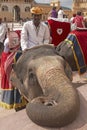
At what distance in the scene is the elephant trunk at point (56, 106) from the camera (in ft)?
7.88

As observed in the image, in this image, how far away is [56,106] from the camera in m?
2.41

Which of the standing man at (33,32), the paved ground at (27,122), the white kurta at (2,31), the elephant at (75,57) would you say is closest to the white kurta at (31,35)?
the standing man at (33,32)

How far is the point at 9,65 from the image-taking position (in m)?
4.59

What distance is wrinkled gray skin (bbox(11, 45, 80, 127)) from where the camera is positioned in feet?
7.98

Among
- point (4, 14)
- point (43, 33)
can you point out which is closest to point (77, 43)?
point (43, 33)

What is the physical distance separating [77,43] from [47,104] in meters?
3.09

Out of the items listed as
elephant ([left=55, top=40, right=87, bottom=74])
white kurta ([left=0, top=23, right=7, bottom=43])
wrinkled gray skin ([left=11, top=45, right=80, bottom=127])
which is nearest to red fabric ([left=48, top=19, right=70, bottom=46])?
white kurta ([left=0, top=23, right=7, bottom=43])

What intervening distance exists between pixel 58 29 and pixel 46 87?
16.4 feet

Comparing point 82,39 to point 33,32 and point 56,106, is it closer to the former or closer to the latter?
point 33,32

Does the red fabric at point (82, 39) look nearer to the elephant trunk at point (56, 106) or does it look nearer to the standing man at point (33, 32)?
the standing man at point (33, 32)

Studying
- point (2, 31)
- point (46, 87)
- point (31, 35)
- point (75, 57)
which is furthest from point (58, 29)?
point (46, 87)

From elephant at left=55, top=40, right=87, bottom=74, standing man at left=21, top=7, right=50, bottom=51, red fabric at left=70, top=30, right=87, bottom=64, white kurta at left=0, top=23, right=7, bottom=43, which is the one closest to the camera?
standing man at left=21, top=7, right=50, bottom=51

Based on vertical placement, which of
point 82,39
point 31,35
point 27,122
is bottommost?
point 82,39

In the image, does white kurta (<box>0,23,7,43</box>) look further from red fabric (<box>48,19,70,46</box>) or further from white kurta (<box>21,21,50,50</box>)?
white kurta (<box>21,21,50,50</box>)
